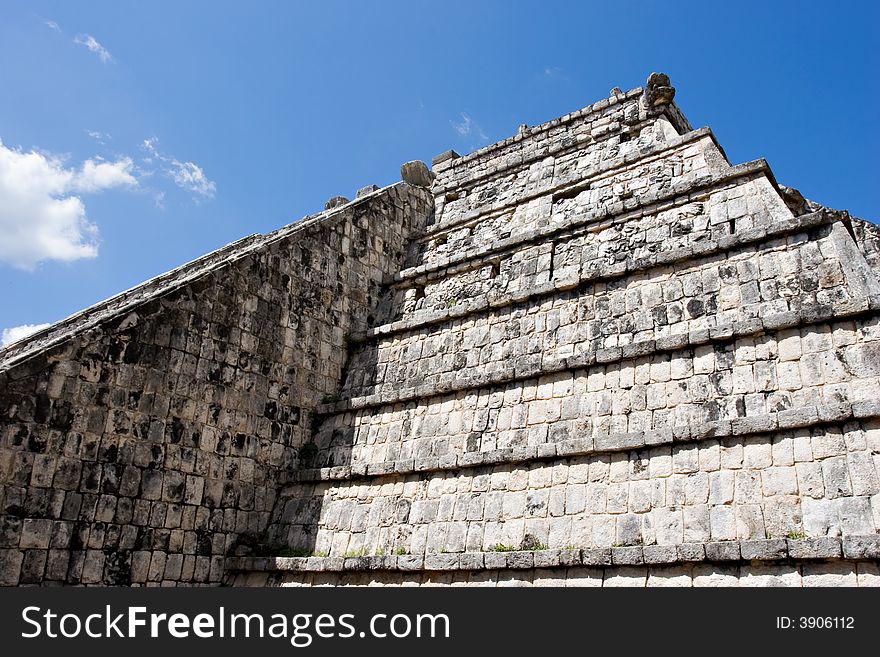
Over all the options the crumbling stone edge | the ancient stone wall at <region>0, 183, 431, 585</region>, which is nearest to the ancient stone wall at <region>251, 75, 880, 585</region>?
the crumbling stone edge

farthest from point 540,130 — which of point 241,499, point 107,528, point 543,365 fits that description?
point 107,528

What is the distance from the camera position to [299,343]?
9.41 metres

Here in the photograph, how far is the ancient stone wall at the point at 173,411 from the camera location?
6.74m

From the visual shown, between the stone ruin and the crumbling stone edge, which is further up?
the stone ruin

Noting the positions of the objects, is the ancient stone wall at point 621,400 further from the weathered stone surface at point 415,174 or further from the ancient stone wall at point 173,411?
the weathered stone surface at point 415,174

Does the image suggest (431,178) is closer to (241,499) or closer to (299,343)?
(299,343)

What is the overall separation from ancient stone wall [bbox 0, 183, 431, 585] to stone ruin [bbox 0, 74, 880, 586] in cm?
3

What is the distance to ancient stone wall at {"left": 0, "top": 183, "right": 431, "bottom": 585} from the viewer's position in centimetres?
674

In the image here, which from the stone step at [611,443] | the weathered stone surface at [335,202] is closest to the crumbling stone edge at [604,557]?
the stone step at [611,443]

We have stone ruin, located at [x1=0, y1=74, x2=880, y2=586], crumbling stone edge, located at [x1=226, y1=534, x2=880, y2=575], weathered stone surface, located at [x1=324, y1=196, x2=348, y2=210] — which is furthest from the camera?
weathered stone surface, located at [x1=324, y1=196, x2=348, y2=210]

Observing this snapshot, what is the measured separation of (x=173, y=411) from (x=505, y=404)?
3684 mm

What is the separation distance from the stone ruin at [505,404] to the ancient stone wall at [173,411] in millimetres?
27

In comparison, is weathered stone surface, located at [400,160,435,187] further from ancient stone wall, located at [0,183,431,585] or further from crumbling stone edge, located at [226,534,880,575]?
crumbling stone edge, located at [226,534,880,575]
